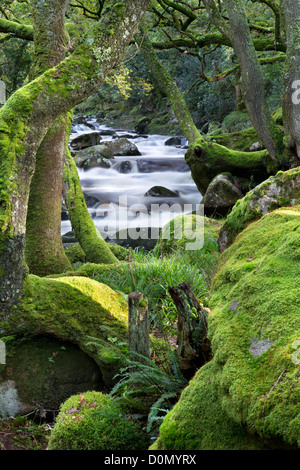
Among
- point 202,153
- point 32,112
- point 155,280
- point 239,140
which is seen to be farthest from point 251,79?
point 32,112

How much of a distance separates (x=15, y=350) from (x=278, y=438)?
9.79 feet

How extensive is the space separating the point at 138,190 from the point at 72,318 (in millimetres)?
11285

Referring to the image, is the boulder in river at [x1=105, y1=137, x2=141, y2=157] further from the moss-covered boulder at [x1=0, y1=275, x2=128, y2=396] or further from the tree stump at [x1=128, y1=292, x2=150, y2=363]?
the tree stump at [x1=128, y1=292, x2=150, y2=363]

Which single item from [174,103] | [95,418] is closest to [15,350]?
[95,418]

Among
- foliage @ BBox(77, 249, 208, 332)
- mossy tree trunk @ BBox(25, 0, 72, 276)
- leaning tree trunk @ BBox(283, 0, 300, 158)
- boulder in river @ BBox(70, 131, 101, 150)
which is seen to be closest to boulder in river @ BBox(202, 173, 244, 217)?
leaning tree trunk @ BBox(283, 0, 300, 158)

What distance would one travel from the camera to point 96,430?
2.64 meters

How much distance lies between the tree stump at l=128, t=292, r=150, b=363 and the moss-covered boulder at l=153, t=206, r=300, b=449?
0.93 m

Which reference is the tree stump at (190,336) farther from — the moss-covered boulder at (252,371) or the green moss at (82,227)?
the green moss at (82,227)

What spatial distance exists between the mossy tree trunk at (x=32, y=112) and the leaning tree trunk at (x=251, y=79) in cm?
492

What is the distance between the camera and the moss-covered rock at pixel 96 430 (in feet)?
8.50

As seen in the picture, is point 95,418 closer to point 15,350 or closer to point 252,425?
point 15,350

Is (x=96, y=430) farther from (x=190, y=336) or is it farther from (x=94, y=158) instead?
(x=94, y=158)

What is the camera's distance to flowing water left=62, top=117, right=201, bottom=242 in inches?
474
